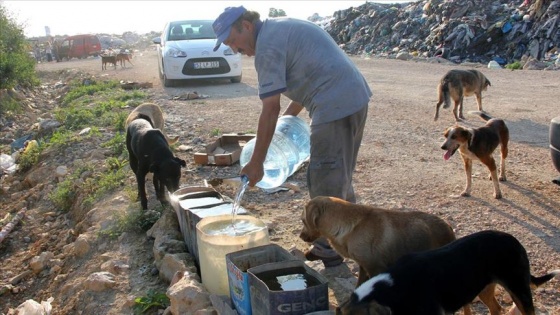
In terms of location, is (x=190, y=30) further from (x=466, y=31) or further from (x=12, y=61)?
(x=466, y=31)

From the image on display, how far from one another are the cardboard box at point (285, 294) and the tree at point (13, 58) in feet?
55.1

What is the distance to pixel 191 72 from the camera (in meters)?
16.5

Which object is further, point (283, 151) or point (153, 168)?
point (283, 151)

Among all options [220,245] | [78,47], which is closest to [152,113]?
[220,245]

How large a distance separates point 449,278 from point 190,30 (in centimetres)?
1532

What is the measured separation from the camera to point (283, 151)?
7.04m

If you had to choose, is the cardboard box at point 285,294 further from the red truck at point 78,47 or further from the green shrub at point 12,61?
the red truck at point 78,47

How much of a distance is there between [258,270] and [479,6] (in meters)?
24.8

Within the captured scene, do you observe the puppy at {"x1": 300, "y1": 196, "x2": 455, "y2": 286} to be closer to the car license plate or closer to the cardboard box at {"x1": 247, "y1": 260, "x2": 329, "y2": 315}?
the cardboard box at {"x1": 247, "y1": 260, "x2": 329, "y2": 315}

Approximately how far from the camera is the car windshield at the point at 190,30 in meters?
17.1

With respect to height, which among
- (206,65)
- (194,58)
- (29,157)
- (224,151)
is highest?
(194,58)

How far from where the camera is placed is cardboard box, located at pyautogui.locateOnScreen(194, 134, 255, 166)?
7836 millimetres

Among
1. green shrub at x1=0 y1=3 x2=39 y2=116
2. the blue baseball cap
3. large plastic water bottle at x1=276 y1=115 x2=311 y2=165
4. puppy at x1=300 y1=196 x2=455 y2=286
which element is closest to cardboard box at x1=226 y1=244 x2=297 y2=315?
puppy at x1=300 y1=196 x2=455 y2=286

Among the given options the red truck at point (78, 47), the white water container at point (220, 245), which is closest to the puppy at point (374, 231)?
the white water container at point (220, 245)
